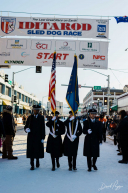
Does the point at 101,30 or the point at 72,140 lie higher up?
the point at 101,30

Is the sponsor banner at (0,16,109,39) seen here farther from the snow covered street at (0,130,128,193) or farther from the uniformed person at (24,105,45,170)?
the snow covered street at (0,130,128,193)

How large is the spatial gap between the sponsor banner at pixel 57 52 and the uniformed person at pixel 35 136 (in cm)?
814

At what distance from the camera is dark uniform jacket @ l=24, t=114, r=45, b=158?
22.0 feet

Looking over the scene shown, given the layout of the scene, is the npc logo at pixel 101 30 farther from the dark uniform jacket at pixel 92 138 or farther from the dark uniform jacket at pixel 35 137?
the dark uniform jacket at pixel 35 137

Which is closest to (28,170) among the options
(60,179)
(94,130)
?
(60,179)

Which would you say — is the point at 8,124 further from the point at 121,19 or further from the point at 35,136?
the point at 121,19

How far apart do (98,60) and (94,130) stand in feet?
28.6

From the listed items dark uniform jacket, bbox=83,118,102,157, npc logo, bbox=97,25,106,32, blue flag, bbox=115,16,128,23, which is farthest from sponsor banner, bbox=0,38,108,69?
dark uniform jacket, bbox=83,118,102,157

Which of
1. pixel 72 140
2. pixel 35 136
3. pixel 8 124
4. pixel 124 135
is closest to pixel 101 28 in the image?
pixel 124 135

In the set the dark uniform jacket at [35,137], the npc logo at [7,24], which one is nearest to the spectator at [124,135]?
the dark uniform jacket at [35,137]

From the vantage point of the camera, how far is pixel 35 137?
679 cm

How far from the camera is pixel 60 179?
18.5 ft

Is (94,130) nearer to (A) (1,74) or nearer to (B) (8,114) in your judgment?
(B) (8,114)

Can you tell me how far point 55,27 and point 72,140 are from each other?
976 centimetres
